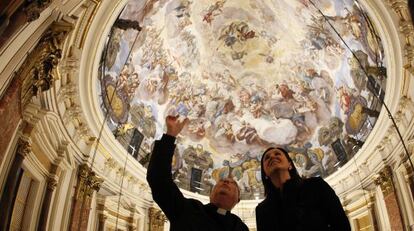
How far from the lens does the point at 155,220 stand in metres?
15.9

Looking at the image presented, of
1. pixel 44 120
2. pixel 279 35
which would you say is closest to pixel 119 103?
pixel 44 120

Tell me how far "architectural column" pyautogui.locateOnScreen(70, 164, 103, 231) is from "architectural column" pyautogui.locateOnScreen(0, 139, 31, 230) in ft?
10.5

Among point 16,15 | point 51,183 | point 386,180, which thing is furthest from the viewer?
point 386,180

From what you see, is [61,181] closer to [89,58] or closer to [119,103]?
[89,58]

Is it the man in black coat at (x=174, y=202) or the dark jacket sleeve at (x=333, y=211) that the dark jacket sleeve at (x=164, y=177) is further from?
the dark jacket sleeve at (x=333, y=211)

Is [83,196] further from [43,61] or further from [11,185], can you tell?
[43,61]

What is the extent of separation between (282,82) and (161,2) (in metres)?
8.20

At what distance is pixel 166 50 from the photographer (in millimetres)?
17031

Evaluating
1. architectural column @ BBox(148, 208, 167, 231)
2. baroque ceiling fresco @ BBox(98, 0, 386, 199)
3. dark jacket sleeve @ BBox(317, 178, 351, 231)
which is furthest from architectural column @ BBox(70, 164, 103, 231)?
dark jacket sleeve @ BBox(317, 178, 351, 231)

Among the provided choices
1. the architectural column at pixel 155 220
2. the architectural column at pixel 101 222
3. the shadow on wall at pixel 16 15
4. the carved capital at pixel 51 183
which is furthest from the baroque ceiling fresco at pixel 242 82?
the shadow on wall at pixel 16 15

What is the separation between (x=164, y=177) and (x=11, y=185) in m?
6.30

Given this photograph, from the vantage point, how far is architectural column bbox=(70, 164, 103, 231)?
11035 millimetres

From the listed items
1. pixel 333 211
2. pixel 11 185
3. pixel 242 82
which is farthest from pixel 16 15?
pixel 242 82

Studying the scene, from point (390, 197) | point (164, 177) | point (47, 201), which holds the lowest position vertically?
point (164, 177)
